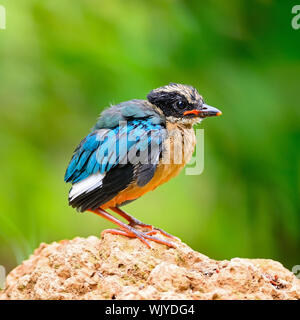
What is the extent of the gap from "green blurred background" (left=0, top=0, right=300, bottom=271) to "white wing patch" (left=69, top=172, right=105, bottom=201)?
126 centimetres

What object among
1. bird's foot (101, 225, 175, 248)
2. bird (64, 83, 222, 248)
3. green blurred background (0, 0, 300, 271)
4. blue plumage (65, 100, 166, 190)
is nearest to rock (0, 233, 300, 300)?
bird's foot (101, 225, 175, 248)

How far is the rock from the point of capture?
120 inches

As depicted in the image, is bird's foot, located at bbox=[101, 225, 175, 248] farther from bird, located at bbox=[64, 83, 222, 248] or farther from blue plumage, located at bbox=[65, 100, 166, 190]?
blue plumage, located at bbox=[65, 100, 166, 190]

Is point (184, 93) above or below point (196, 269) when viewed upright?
above

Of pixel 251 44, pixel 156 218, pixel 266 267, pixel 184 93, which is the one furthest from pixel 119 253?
pixel 251 44

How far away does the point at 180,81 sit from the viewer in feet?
16.5

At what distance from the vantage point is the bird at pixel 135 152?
379 centimetres

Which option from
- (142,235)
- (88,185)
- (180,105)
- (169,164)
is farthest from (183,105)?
(142,235)

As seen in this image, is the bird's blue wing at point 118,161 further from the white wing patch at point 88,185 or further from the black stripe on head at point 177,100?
the black stripe on head at point 177,100

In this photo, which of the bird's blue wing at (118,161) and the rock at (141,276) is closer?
the rock at (141,276)

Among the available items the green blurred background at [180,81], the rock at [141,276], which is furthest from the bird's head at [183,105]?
the rock at [141,276]

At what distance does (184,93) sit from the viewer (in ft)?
13.4

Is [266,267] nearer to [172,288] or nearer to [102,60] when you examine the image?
[172,288]
